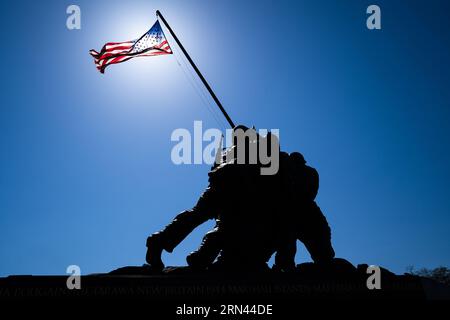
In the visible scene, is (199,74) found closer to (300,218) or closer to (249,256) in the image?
(300,218)

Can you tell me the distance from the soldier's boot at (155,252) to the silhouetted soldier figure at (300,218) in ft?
8.80

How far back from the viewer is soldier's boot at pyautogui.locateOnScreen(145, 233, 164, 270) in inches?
324

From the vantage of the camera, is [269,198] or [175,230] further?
[269,198]

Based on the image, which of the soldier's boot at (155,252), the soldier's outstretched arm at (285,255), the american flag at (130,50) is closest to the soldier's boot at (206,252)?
the soldier's boot at (155,252)

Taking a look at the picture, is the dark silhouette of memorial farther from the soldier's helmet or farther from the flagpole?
the flagpole

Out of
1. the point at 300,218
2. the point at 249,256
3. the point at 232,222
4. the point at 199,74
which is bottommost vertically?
the point at 249,256

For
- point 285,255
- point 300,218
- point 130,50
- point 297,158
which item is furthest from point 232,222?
point 130,50

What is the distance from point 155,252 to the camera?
8.32 m

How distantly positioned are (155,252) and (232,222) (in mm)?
1826
